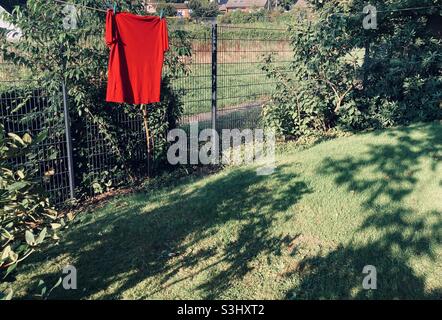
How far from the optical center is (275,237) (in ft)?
15.1

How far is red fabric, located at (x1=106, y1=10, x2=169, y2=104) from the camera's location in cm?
571

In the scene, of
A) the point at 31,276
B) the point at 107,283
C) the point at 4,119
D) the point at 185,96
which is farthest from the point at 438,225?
the point at 4,119

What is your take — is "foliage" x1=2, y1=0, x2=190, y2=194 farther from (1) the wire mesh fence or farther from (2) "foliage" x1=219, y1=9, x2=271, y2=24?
(2) "foliage" x1=219, y1=9, x2=271, y2=24

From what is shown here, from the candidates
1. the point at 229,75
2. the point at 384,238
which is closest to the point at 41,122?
the point at 229,75

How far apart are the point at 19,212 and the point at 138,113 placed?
384 centimetres

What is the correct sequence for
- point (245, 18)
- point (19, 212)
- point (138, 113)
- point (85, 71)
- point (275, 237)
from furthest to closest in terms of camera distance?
point (245, 18), point (138, 113), point (85, 71), point (275, 237), point (19, 212)

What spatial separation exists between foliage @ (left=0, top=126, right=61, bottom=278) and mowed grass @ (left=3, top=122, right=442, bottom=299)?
0.89 feet

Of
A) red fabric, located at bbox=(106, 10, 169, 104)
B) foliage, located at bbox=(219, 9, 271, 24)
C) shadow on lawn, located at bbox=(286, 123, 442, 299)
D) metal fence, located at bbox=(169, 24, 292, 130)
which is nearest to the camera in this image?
shadow on lawn, located at bbox=(286, 123, 442, 299)

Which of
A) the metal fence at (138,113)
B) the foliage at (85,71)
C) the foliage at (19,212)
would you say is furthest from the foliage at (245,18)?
the foliage at (19,212)

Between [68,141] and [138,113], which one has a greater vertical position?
[138,113]

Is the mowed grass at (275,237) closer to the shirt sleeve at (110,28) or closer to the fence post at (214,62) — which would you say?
the fence post at (214,62)

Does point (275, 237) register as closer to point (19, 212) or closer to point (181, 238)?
point (181, 238)

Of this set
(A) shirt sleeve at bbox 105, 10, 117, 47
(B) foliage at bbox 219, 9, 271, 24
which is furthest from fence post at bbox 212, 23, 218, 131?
(B) foliage at bbox 219, 9, 271, 24

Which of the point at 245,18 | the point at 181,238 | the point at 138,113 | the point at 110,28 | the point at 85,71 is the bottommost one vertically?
the point at 181,238
